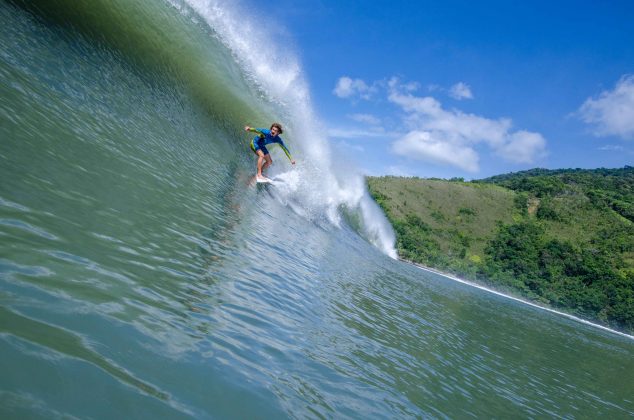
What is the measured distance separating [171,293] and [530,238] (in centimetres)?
10807

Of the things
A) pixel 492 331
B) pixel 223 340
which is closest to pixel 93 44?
pixel 223 340

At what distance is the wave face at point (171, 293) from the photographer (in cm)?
314

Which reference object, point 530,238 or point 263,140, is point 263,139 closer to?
point 263,140

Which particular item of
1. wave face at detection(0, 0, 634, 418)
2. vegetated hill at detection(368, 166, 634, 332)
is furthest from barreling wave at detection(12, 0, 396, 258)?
vegetated hill at detection(368, 166, 634, 332)

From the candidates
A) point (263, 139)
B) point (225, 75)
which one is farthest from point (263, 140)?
point (225, 75)

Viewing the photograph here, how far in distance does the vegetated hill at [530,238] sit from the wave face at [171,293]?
42583 mm

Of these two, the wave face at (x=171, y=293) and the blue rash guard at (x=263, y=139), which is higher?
the blue rash guard at (x=263, y=139)

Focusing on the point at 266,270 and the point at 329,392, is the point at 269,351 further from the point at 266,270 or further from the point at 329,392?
the point at 266,270

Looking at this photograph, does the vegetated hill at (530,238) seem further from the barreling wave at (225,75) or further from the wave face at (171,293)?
the wave face at (171,293)

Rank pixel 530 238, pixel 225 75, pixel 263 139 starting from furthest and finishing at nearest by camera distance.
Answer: pixel 530 238 → pixel 225 75 → pixel 263 139

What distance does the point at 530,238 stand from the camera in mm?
97188

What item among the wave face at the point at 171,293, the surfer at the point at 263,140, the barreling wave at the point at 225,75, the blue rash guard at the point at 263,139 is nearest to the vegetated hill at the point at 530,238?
the barreling wave at the point at 225,75

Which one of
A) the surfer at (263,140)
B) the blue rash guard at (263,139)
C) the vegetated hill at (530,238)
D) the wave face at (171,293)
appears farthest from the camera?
the vegetated hill at (530,238)

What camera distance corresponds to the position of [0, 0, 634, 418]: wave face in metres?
3.14
